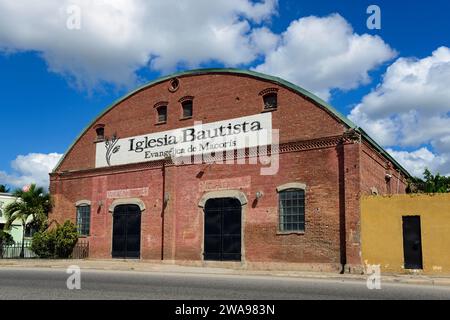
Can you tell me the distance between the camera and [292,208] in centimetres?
2155

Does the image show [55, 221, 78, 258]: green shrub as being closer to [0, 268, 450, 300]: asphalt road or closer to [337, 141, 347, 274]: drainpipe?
[0, 268, 450, 300]: asphalt road

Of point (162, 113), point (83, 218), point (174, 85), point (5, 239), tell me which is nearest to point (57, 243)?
point (83, 218)

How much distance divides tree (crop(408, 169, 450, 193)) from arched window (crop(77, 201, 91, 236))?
757 inches

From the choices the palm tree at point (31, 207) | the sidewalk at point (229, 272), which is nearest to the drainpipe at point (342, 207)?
the sidewalk at point (229, 272)

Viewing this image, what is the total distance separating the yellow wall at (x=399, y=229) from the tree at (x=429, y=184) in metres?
12.0

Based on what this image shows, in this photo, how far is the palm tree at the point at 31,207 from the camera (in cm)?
3006

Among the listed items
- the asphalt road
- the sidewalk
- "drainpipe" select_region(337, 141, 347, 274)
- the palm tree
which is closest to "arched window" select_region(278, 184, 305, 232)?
"drainpipe" select_region(337, 141, 347, 274)

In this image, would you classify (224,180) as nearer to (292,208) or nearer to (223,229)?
(223,229)

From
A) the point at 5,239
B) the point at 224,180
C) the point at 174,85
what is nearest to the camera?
the point at 224,180

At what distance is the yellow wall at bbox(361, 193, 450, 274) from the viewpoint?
19016mm

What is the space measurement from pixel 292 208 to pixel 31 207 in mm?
16967

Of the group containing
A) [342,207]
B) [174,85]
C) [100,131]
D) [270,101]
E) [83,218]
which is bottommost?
[83,218]

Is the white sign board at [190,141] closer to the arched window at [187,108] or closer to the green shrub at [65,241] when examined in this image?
the arched window at [187,108]

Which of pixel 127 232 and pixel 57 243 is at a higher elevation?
pixel 127 232
